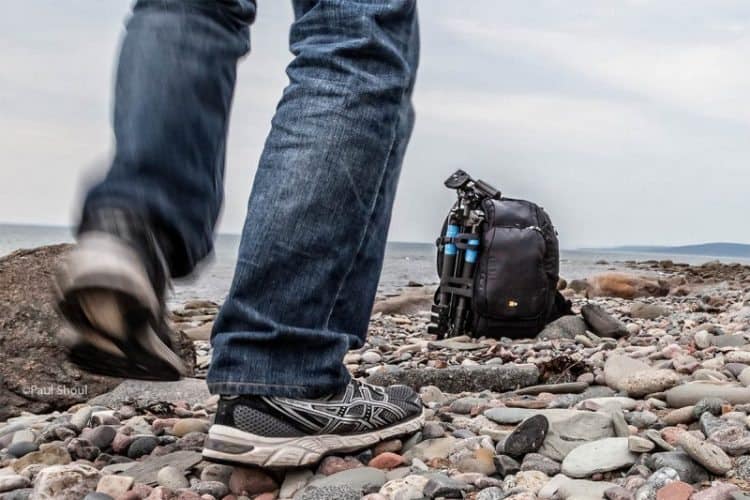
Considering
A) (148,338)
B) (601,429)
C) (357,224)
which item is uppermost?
(357,224)

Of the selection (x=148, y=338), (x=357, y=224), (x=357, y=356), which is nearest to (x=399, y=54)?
(x=357, y=224)

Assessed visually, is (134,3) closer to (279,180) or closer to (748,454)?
(279,180)

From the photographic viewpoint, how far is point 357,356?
4.45m

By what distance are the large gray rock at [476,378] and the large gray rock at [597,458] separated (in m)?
1.05

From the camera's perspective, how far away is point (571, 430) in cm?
196

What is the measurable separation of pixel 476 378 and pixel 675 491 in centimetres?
138

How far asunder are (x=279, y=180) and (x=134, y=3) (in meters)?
0.43

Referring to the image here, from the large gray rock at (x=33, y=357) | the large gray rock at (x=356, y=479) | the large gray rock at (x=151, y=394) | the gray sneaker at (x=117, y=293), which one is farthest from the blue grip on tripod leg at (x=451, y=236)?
the gray sneaker at (x=117, y=293)

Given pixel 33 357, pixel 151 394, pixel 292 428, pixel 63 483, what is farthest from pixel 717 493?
pixel 33 357

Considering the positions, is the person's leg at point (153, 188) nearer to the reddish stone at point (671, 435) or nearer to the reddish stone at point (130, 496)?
the reddish stone at point (130, 496)

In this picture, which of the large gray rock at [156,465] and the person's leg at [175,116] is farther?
the large gray rock at [156,465]

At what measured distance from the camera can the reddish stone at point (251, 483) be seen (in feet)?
5.81

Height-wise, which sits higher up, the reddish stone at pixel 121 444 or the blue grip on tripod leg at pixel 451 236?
the blue grip on tripod leg at pixel 451 236

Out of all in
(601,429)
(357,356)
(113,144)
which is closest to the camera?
(113,144)
